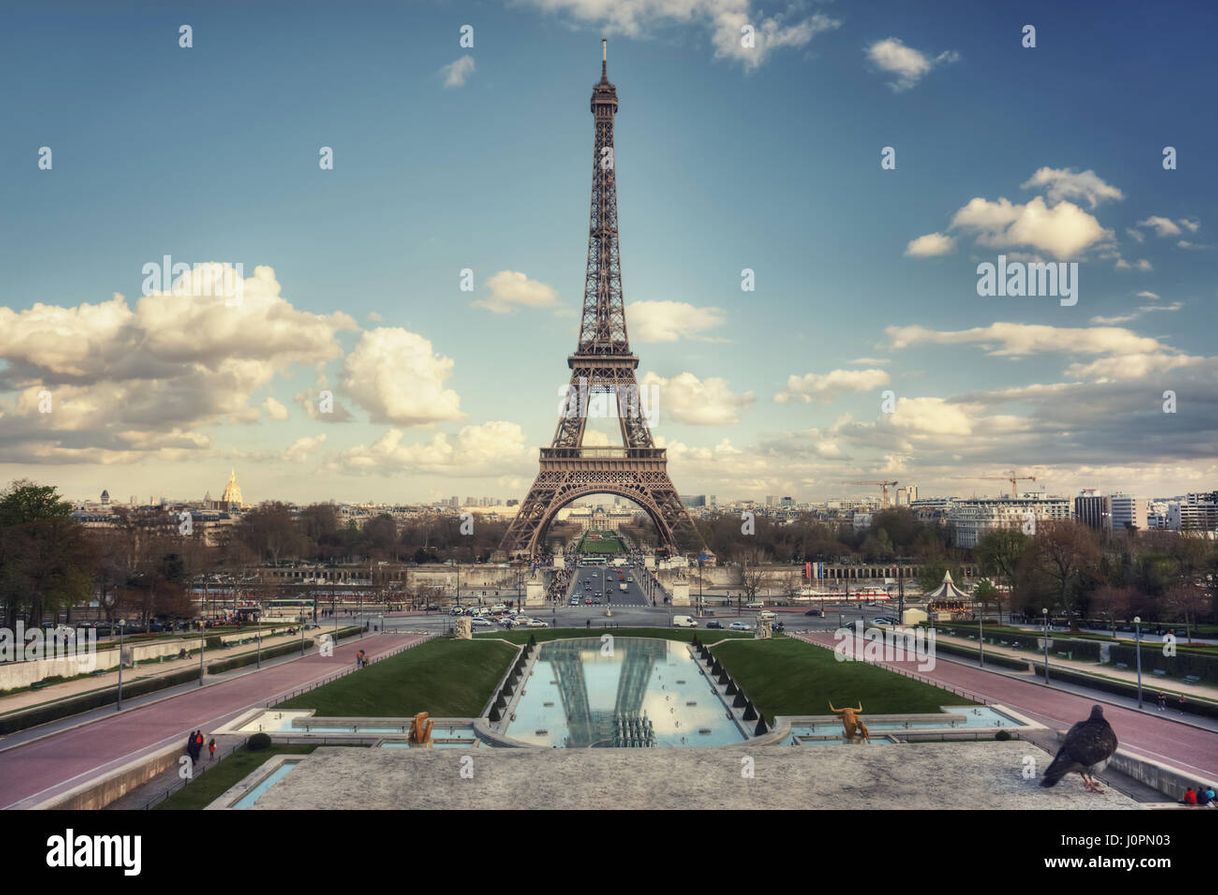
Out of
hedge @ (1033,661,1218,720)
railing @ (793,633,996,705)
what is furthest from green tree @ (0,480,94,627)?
hedge @ (1033,661,1218,720)

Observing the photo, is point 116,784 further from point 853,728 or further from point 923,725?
point 923,725

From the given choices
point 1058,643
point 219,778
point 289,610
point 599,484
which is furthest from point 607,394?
point 219,778

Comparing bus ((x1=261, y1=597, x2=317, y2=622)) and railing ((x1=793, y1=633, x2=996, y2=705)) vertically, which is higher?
railing ((x1=793, y1=633, x2=996, y2=705))

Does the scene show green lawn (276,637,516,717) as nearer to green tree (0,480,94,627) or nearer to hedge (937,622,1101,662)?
green tree (0,480,94,627)

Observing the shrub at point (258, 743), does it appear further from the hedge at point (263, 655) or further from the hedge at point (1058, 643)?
the hedge at point (1058, 643)

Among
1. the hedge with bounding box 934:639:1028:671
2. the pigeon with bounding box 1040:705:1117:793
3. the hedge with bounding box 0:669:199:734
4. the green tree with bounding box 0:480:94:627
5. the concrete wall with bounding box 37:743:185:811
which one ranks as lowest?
the hedge with bounding box 934:639:1028:671

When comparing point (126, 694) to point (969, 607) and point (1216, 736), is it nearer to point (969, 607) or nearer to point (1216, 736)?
point (1216, 736)
